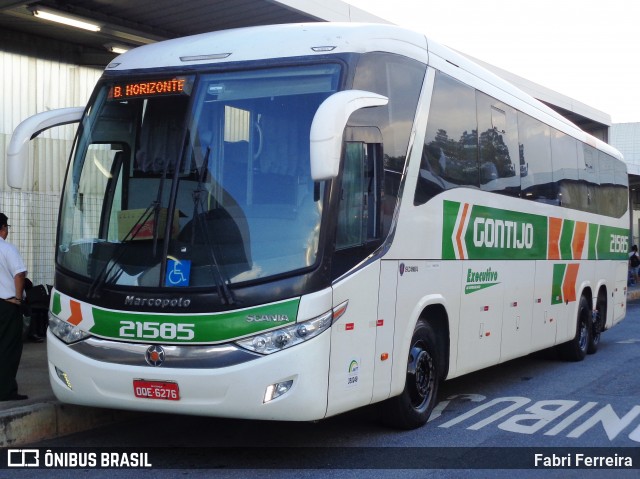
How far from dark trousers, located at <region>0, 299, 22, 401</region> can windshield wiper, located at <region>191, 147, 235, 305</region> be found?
100 inches

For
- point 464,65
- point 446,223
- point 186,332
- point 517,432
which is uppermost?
point 464,65

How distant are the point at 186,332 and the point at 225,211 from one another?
98 centimetres

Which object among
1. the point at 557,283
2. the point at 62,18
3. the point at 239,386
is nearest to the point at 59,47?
the point at 62,18

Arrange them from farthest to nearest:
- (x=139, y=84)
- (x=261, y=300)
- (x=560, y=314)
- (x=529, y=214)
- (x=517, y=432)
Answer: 1. (x=560, y=314)
2. (x=529, y=214)
3. (x=517, y=432)
4. (x=139, y=84)
5. (x=261, y=300)

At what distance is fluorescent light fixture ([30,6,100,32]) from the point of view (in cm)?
1184

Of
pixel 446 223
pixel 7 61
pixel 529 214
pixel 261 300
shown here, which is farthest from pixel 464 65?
pixel 7 61

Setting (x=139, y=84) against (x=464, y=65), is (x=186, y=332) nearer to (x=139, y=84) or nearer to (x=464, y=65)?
(x=139, y=84)

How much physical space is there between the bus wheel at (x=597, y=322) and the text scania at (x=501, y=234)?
408cm

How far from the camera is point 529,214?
457 inches

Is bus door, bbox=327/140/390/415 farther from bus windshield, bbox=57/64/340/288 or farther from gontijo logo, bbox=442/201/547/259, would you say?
gontijo logo, bbox=442/201/547/259

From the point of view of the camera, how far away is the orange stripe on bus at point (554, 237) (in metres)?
12.5

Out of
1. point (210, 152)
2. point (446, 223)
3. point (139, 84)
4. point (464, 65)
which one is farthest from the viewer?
point (464, 65)

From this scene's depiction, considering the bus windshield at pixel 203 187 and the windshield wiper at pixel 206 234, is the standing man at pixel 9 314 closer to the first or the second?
the bus windshield at pixel 203 187

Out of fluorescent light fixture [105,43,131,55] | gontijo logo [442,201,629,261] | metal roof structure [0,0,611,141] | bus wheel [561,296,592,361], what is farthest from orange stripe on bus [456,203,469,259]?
fluorescent light fixture [105,43,131,55]
